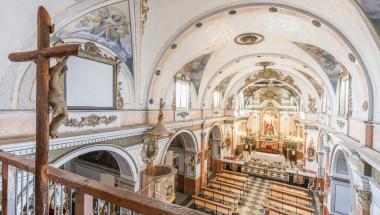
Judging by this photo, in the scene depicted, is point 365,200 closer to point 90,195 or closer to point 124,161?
point 90,195

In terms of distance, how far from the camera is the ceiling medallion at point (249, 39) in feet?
28.0

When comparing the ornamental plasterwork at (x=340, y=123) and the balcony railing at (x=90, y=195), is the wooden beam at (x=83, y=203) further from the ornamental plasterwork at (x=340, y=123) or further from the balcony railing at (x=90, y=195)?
the ornamental plasterwork at (x=340, y=123)

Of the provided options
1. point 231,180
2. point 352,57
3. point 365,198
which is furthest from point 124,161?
point 231,180

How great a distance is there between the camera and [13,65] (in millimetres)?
4008

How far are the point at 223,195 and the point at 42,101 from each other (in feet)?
40.2

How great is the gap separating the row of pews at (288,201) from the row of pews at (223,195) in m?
1.92

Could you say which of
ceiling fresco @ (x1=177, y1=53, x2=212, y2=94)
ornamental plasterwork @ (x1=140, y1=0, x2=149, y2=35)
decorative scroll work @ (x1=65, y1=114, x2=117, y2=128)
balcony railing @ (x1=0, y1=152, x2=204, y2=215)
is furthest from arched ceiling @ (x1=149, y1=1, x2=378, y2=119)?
balcony railing @ (x1=0, y1=152, x2=204, y2=215)

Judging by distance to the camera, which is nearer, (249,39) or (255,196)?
(249,39)

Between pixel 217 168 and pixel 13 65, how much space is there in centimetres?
1615

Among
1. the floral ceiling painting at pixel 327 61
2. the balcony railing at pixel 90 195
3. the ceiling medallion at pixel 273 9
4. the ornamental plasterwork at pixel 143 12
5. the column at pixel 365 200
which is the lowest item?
the column at pixel 365 200

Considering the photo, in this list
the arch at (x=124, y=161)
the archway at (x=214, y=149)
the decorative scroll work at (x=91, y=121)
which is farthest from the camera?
the archway at (x=214, y=149)

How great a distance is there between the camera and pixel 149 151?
25.1ft

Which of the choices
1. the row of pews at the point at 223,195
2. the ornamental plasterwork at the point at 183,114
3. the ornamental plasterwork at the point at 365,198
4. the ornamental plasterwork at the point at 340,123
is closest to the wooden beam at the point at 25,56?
the ornamental plasterwork at the point at 365,198

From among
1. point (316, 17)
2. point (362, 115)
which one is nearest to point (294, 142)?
point (362, 115)
